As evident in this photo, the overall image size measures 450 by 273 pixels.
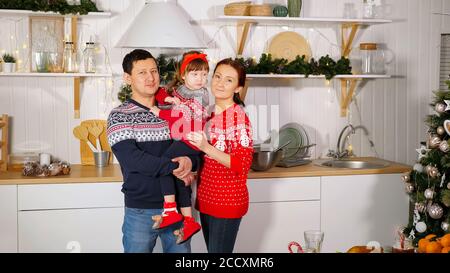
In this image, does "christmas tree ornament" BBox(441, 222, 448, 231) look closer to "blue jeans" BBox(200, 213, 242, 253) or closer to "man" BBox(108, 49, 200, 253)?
"blue jeans" BBox(200, 213, 242, 253)

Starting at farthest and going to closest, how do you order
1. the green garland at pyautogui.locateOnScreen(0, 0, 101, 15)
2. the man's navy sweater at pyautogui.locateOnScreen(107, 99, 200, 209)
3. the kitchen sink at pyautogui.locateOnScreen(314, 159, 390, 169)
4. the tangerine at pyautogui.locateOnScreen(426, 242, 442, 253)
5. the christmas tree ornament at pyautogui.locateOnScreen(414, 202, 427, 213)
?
1. the kitchen sink at pyautogui.locateOnScreen(314, 159, 390, 169)
2. the green garland at pyautogui.locateOnScreen(0, 0, 101, 15)
3. the christmas tree ornament at pyautogui.locateOnScreen(414, 202, 427, 213)
4. the man's navy sweater at pyautogui.locateOnScreen(107, 99, 200, 209)
5. the tangerine at pyautogui.locateOnScreen(426, 242, 442, 253)

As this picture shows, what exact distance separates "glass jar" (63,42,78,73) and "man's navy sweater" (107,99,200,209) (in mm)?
1358

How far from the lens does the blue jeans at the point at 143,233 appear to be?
2.57 metres

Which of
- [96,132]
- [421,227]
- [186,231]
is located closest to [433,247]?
[421,227]

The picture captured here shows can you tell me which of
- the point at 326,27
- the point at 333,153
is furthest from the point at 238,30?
the point at 333,153

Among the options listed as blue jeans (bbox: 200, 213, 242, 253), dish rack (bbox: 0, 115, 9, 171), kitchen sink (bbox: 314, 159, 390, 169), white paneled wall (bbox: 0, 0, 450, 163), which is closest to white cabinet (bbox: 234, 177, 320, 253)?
kitchen sink (bbox: 314, 159, 390, 169)

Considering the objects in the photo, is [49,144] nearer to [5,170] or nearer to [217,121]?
[5,170]

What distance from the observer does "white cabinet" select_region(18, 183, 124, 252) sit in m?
3.44

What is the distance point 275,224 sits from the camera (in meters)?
3.76

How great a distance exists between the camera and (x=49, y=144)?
157 inches

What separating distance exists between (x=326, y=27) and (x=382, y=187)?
3.77 ft

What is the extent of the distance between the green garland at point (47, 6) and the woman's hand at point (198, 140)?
155cm

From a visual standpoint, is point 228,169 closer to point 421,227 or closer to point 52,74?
point 421,227

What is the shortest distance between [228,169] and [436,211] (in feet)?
3.21
